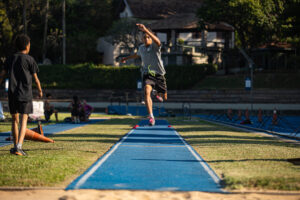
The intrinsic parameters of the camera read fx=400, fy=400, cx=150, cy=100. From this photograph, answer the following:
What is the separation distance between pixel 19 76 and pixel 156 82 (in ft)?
11.4

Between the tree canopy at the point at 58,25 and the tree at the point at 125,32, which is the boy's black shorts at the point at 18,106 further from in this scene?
the tree at the point at 125,32

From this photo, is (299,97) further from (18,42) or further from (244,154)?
(18,42)

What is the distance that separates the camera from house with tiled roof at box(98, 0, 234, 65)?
53844 millimetres

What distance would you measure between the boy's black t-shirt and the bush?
3870cm

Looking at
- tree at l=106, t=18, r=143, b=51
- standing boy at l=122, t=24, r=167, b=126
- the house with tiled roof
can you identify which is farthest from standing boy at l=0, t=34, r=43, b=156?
tree at l=106, t=18, r=143, b=51

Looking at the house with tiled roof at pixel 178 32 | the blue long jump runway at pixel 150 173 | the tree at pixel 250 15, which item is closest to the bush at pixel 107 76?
the tree at pixel 250 15

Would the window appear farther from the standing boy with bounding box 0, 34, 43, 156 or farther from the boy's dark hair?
the standing boy with bounding box 0, 34, 43, 156

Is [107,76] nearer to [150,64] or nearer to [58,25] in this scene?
[58,25]

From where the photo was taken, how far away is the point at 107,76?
4756 centimetres

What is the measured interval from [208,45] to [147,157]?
50563 millimetres

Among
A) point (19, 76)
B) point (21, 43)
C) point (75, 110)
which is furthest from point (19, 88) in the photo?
point (75, 110)

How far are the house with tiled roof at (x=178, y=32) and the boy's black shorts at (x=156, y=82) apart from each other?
42151 millimetres

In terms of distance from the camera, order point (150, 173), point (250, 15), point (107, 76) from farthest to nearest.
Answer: point (107, 76), point (250, 15), point (150, 173)

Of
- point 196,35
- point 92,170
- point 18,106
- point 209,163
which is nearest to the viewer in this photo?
point 92,170
